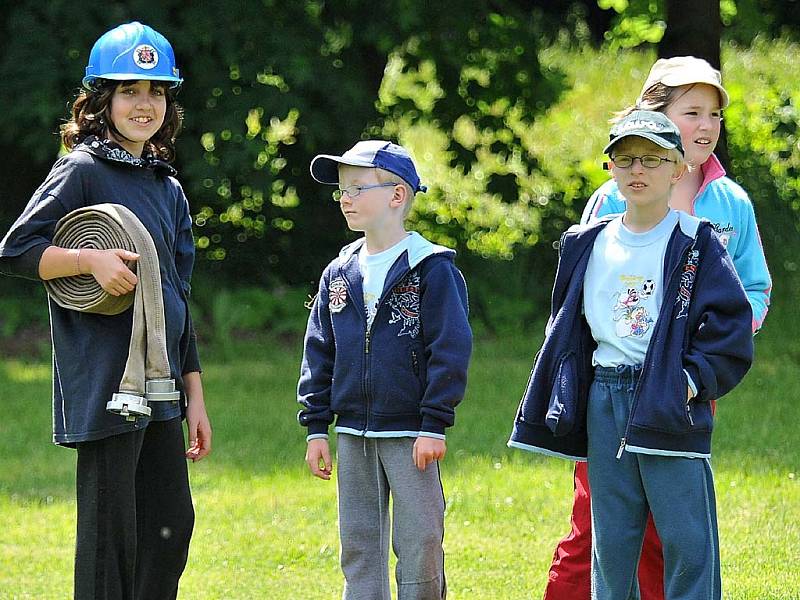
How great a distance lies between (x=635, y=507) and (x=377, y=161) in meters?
1.22

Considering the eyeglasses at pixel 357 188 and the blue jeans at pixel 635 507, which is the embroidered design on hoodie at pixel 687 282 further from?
the eyeglasses at pixel 357 188

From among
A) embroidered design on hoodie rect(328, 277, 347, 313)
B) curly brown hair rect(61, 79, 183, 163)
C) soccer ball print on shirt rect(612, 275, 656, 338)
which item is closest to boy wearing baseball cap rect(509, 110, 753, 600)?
soccer ball print on shirt rect(612, 275, 656, 338)

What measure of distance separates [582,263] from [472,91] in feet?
27.0

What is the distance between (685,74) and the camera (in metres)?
3.96

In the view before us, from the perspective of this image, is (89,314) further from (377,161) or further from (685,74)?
(685,74)

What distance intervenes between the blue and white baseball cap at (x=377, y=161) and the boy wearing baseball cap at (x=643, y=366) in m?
0.50

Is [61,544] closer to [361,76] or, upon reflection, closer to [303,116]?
[303,116]

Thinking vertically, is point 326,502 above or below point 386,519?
below

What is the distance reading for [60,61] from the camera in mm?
9547

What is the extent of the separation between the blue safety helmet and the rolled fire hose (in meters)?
0.40

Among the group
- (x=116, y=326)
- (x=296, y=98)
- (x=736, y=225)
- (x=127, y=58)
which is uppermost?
(x=296, y=98)

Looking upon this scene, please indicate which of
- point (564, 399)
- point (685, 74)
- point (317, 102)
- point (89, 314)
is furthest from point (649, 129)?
point (317, 102)

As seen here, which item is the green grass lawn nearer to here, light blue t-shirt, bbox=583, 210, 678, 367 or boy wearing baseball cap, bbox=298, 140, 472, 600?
boy wearing baseball cap, bbox=298, 140, 472, 600

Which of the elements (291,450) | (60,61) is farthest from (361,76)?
(291,450)
